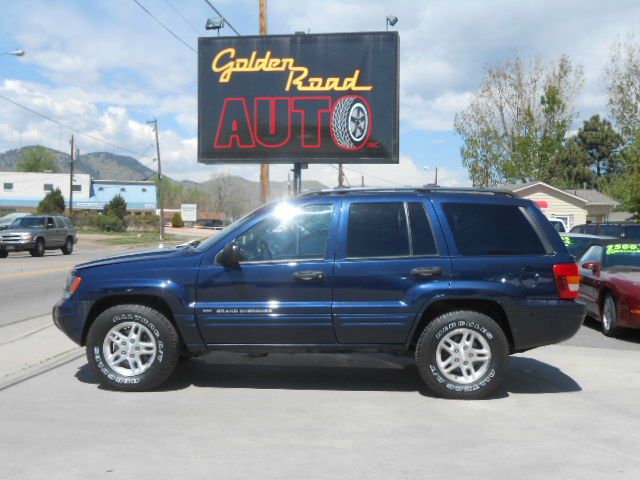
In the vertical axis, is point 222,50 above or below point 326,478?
above

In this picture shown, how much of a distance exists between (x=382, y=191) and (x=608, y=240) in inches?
270

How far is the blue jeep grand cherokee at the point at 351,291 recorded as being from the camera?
19.7 ft

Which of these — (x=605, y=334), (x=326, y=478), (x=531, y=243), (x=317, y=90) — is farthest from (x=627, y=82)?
(x=326, y=478)

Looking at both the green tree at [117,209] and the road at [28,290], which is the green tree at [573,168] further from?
the road at [28,290]

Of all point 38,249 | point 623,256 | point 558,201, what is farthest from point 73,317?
point 558,201

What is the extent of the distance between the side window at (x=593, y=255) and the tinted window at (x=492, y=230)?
5.09 m

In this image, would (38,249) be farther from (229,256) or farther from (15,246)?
(229,256)

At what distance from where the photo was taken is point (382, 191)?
640cm

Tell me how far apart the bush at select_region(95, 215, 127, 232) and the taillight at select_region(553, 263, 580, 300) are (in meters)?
60.4

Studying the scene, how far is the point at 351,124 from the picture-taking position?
14.5 m

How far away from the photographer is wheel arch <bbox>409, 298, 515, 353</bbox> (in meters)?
6.14

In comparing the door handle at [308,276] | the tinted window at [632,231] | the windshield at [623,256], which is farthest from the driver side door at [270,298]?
the tinted window at [632,231]

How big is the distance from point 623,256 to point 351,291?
627cm

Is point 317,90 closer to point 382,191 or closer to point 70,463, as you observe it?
point 382,191
